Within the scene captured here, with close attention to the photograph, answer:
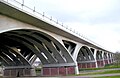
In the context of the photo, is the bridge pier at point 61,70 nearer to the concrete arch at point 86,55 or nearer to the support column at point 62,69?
the support column at point 62,69

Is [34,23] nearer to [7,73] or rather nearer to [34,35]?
[34,35]

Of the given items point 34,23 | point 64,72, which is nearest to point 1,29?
point 34,23

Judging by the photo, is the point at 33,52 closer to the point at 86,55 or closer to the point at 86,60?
the point at 86,55

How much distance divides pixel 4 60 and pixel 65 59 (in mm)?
20267

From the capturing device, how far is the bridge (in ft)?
94.0

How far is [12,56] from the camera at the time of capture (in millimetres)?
56250

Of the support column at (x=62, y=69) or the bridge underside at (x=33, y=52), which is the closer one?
the bridge underside at (x=33, y=52)

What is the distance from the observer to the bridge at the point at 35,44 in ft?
94.0

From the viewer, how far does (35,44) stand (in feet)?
146

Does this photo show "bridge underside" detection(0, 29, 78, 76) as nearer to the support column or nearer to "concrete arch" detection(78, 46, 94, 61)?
the support column

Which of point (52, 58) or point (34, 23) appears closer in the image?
point (34, 23)

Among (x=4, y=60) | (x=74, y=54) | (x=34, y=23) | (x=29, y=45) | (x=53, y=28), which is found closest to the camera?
(x=34, y=23)

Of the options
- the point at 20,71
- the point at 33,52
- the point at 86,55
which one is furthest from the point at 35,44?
the point at 86,55

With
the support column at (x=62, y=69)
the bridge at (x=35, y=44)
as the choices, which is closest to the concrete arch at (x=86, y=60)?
the bridge at (x=35, y=44)
